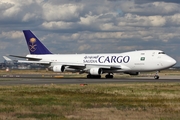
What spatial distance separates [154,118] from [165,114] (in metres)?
1.57

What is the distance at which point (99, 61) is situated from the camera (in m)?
68.1

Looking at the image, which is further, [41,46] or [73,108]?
[41,46]

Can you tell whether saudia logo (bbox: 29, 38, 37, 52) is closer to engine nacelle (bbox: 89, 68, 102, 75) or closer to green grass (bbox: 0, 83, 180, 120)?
engine nacelle (bbox: 89, 68, 102, 75)

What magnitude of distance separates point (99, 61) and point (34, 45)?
15379 millimetres

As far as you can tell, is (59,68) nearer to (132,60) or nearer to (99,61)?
(99,61)

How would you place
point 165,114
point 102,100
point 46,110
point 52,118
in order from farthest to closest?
1. point 102,100
2. point 46,110
3. point 165,114
4. point 52,118

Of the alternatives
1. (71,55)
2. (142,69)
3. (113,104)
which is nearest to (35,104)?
(113,104)

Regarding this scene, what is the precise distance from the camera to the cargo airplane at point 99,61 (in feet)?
206

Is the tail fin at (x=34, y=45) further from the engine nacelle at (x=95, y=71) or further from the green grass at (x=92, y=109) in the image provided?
the green grass at (x=92, y=109)

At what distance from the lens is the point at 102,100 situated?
2558cm

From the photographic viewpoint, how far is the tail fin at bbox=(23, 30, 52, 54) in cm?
7731

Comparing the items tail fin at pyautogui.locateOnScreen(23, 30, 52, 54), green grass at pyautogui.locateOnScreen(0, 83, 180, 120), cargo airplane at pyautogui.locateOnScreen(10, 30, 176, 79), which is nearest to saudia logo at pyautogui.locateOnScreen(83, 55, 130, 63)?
cargo airplane at pyautogui.locateOnScreen(10, 30, 176, 79)

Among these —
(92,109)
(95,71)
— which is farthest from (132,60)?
(92,109)

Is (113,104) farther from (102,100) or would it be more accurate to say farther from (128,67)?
(128,67)
